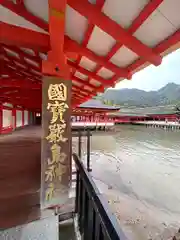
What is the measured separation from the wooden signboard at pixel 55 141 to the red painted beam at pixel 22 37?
0.45 meters

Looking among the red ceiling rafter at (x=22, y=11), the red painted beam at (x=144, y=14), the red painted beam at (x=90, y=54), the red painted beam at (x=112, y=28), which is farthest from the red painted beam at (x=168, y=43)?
the red ceiling rafter at (x=22, y=11)

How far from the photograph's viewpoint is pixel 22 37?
176 centimetres

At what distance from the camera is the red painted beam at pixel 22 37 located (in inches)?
67.6

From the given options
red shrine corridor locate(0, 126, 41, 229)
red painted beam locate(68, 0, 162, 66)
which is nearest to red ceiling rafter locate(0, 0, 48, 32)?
red painted beam locate(68, 0, 162, 66)

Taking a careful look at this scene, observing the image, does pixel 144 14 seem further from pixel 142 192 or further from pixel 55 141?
pixel 142 192

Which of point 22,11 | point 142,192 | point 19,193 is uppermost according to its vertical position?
point 22,11

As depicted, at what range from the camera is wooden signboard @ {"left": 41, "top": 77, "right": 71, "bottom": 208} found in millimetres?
1716

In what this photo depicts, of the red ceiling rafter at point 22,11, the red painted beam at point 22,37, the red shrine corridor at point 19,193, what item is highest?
the red ceiling rafter at point 22,11

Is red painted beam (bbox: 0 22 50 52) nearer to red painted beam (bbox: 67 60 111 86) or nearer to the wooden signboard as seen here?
the wooden signboard

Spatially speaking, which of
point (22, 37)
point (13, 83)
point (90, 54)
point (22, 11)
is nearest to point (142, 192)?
point (90, 54)

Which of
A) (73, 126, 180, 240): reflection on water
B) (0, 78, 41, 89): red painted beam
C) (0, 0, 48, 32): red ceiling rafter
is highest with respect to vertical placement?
(0, 0, 48, 32): red ceiling rafter

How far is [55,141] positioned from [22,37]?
3.88ft

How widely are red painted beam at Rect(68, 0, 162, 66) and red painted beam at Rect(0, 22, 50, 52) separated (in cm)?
53

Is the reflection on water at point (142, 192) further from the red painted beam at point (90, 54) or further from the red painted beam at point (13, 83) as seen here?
the red painted beam at point (13, 83)
